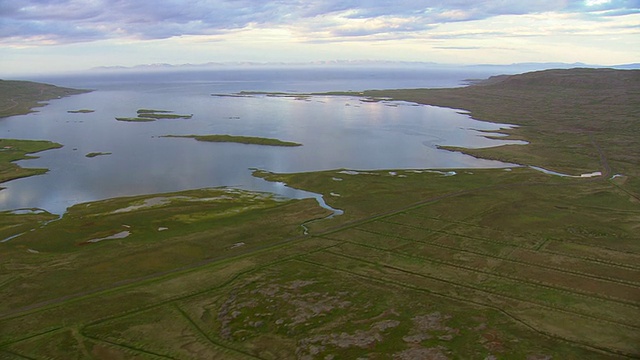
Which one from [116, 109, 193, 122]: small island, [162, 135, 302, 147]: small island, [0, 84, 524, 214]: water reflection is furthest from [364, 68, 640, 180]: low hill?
[116, 109, 193, 122]: small island

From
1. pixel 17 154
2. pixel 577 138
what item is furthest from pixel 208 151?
pixel 577 138

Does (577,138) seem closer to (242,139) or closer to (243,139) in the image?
(243,139)

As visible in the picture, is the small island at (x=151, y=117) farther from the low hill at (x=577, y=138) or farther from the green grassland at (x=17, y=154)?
the low hill at (x=577, y=138)

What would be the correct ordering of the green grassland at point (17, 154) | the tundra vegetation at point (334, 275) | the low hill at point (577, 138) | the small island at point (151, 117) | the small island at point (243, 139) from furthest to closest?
the small island at point (151, 117) < the small island at point (243, 139) < the low hill at point (577, 138) < the green grassland at point (17, 154) < the tundra vegetation at point (334, 275)

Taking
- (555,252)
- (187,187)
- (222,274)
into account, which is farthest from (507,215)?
(187,187)

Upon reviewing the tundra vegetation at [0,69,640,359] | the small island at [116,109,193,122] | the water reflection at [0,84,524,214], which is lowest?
the tundra vegetation at [0,69,640,359]

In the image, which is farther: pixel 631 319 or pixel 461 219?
pixel 461 219

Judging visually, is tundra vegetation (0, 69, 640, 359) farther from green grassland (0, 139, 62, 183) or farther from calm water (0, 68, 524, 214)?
green grassland (0, 139, 62, 183)

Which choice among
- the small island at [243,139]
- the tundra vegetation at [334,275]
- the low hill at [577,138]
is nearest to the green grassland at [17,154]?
the tundra vegetation at [334,275]

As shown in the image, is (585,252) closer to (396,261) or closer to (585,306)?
(585,306)
